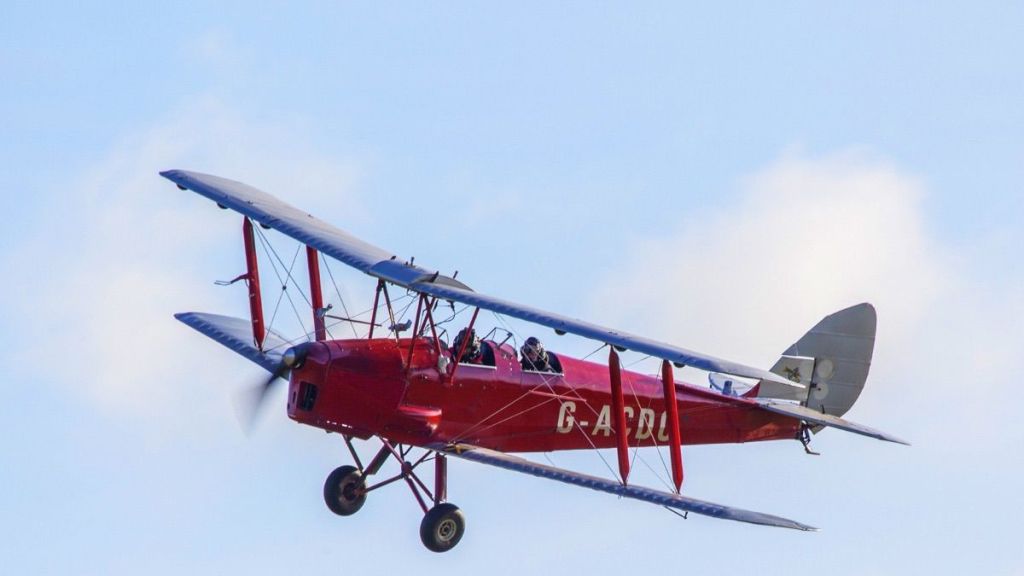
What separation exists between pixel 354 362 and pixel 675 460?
4.03m

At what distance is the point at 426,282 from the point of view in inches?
862

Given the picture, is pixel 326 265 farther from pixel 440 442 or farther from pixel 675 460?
pixel 675 460

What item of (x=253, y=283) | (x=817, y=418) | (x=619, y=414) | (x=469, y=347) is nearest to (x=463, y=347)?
(x=469, y=347)

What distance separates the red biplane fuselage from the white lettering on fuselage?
0.01 meters

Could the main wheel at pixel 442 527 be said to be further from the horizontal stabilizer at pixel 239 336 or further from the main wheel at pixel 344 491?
the horizontal stabilizer at pixel 239 336

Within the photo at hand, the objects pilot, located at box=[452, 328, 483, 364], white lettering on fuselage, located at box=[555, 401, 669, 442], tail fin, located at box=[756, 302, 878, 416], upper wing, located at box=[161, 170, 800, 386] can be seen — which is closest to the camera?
upper wing, located at box=[161, 170, 800, 386]

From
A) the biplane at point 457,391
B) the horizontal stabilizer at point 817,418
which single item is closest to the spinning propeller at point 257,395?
the biplane at point 457,391

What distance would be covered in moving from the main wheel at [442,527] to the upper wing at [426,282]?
8.75 feet

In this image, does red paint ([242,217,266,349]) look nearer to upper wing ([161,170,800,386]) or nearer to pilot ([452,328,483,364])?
upper wing ([161,170,800,386])

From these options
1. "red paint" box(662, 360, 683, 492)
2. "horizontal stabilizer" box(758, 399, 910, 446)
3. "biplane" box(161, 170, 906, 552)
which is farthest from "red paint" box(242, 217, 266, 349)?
"horizontal stabilizer" box(758, 399, 910, 446)

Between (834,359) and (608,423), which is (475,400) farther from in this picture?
(834,359)

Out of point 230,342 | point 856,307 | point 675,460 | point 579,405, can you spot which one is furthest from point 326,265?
point 856,307

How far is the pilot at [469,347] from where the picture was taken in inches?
897

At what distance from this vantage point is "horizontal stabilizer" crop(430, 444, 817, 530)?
70.2ft
